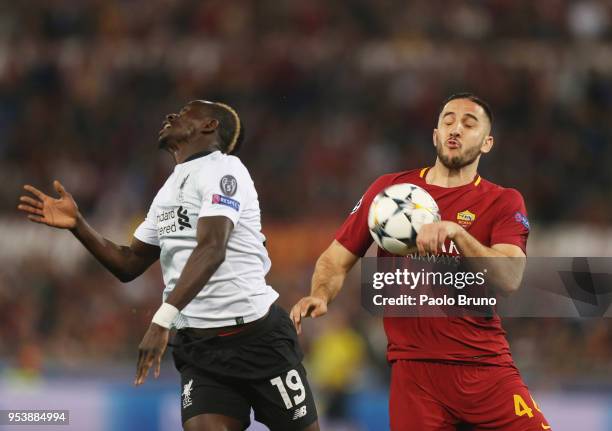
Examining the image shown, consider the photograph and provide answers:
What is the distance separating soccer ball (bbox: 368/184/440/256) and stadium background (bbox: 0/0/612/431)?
543 cm

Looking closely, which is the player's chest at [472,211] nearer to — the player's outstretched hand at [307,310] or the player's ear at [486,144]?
the player's ear at [486,144]

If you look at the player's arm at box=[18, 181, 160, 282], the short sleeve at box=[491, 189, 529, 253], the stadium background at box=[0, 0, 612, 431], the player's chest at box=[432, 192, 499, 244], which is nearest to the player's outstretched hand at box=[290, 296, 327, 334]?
the player's chest at box=[432, 192, 499, 244]

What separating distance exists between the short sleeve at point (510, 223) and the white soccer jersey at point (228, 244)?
1151 mm

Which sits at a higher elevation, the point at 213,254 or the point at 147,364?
the point at 213,254

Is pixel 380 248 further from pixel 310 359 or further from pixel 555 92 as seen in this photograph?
pixel 555 92

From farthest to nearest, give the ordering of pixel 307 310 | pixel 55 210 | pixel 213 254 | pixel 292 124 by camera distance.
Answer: pixel 292 124
pixel 55 210
pixel 307 310
pixel 213 254

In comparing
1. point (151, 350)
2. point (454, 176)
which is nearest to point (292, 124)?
point (454, 176)

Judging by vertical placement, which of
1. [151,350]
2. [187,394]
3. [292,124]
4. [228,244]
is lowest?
[187,394]

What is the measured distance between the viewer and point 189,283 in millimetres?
4965

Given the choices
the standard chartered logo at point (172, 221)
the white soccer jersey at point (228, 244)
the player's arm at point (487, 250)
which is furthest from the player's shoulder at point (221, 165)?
the player's arm at point (487, 250)

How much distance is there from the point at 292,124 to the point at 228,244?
1042cm

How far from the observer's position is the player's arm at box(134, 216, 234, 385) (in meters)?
4.81

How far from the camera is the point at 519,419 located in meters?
5.27

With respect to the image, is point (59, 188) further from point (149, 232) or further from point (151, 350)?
point (151, 350)
